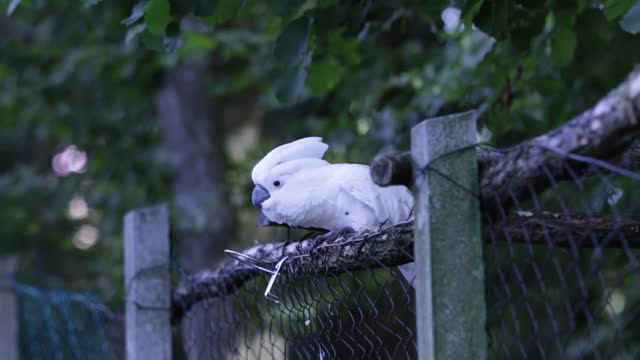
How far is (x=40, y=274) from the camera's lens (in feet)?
33.4

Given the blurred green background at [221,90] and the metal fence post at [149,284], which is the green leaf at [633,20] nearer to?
the blurred green background at [221,90]

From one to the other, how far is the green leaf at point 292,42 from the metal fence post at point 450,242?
1254mm

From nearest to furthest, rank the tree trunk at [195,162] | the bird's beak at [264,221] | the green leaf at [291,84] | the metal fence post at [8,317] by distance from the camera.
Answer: the bird's beak at [264,221] → the green leaf at [291,84] → the metal fence post at [8,317] → the tree trunk at [195,162]

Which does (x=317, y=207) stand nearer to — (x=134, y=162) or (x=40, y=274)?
(x=134, y=162)

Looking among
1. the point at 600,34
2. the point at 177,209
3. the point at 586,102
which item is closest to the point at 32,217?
the point at 177,209

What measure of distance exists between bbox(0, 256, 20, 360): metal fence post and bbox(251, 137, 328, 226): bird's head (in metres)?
2.47

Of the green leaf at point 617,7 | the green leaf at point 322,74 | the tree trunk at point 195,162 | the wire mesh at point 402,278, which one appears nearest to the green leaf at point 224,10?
the green leaf at point 322,74

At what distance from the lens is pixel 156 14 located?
8.14ft

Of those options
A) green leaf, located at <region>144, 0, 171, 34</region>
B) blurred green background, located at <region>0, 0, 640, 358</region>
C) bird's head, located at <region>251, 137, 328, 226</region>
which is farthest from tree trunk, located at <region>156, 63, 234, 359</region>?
bird's head, located at <region>251, 137, 328, 226</region>

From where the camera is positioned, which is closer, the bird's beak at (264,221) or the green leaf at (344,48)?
the bird's beak at (264,221)

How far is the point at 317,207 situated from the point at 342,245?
0.34m

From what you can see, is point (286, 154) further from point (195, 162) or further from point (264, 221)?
point (195, 162)

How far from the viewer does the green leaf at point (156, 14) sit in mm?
2473

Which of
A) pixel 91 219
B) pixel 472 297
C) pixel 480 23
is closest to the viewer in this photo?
pixel 472 297
